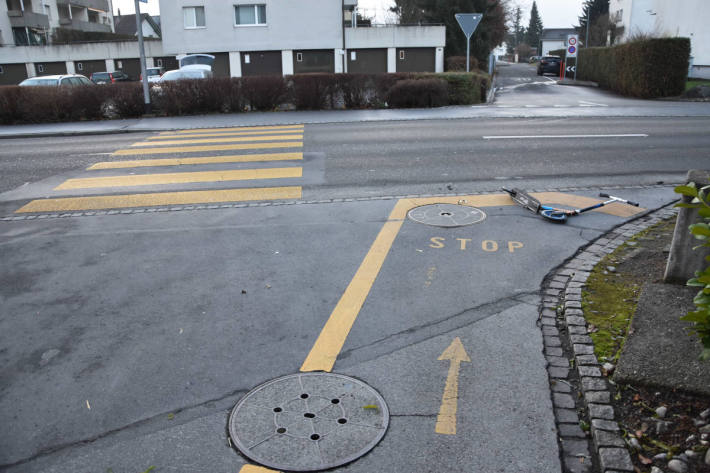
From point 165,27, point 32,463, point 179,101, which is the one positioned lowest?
point 32,463

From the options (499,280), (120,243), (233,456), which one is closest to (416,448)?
(233,456)

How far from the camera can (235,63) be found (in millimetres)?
41281

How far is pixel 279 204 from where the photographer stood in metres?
8.54

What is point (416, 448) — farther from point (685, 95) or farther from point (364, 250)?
point (685, 95)

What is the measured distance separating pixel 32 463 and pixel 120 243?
4134 mm

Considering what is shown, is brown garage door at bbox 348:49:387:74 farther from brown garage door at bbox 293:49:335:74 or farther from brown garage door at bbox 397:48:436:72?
brown garage door at bbox 293:49:335:74

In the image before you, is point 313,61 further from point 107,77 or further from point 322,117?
point 322,117

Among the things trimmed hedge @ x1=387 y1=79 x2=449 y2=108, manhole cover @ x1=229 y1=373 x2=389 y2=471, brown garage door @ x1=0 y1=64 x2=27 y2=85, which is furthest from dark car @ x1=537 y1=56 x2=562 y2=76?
manhole cover @ x1=229 y1=373 x2=389 y2=471

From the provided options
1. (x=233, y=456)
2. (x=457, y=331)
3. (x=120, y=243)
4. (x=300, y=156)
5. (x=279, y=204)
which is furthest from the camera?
(x=300, y=156)

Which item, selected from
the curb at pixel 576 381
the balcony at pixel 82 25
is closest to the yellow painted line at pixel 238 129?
the curb at pixel 576 381

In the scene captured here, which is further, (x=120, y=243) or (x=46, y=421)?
(x=120, y=243)

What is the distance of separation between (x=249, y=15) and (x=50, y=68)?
1966cm

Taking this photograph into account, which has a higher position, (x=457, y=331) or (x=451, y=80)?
(x=451, y=80)

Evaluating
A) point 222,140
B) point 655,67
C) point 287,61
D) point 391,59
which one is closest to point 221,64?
point 287,61
